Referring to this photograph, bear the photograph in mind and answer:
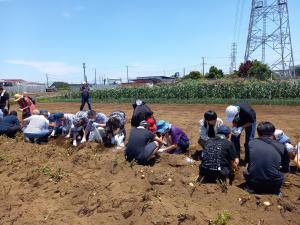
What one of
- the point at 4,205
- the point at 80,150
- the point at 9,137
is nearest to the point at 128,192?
the point at 4,205

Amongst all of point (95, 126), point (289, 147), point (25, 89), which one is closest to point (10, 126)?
point (95, 126)

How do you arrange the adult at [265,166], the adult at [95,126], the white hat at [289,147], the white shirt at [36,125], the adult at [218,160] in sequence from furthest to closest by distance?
1. the white shirt at [36,125]
2. the adult at [95,126]
3. the white hat at [289,147]
4. the adult at [218,160]
5. the adult at [265,166]

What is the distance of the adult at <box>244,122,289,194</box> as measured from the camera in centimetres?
548

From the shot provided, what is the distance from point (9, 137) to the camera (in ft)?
35.9

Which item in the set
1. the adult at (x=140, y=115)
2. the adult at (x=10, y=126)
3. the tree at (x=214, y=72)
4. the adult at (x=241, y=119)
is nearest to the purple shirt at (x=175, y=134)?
the adult at (x=140, y=115)

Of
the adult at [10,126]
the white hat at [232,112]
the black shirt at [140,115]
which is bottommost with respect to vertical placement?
the adult at [10,126]

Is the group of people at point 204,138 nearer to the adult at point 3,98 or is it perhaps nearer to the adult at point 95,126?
the adult at point 95,126

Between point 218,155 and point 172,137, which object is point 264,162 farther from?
point 172,137

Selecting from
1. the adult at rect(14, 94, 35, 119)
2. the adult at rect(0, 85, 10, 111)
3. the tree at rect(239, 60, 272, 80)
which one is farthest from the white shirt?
the tree at rect(239, 60, 272, 80)

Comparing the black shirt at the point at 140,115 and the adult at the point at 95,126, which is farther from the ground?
the black shirt at the point at 140,115

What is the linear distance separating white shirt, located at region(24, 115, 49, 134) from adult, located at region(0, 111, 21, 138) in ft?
3.35

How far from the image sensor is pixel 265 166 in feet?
18.0

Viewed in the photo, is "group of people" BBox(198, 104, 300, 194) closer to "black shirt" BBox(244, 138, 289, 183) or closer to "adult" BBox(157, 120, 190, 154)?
"black shirt" BBox(244, 138, 289, 183)

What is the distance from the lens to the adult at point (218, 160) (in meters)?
5.84
